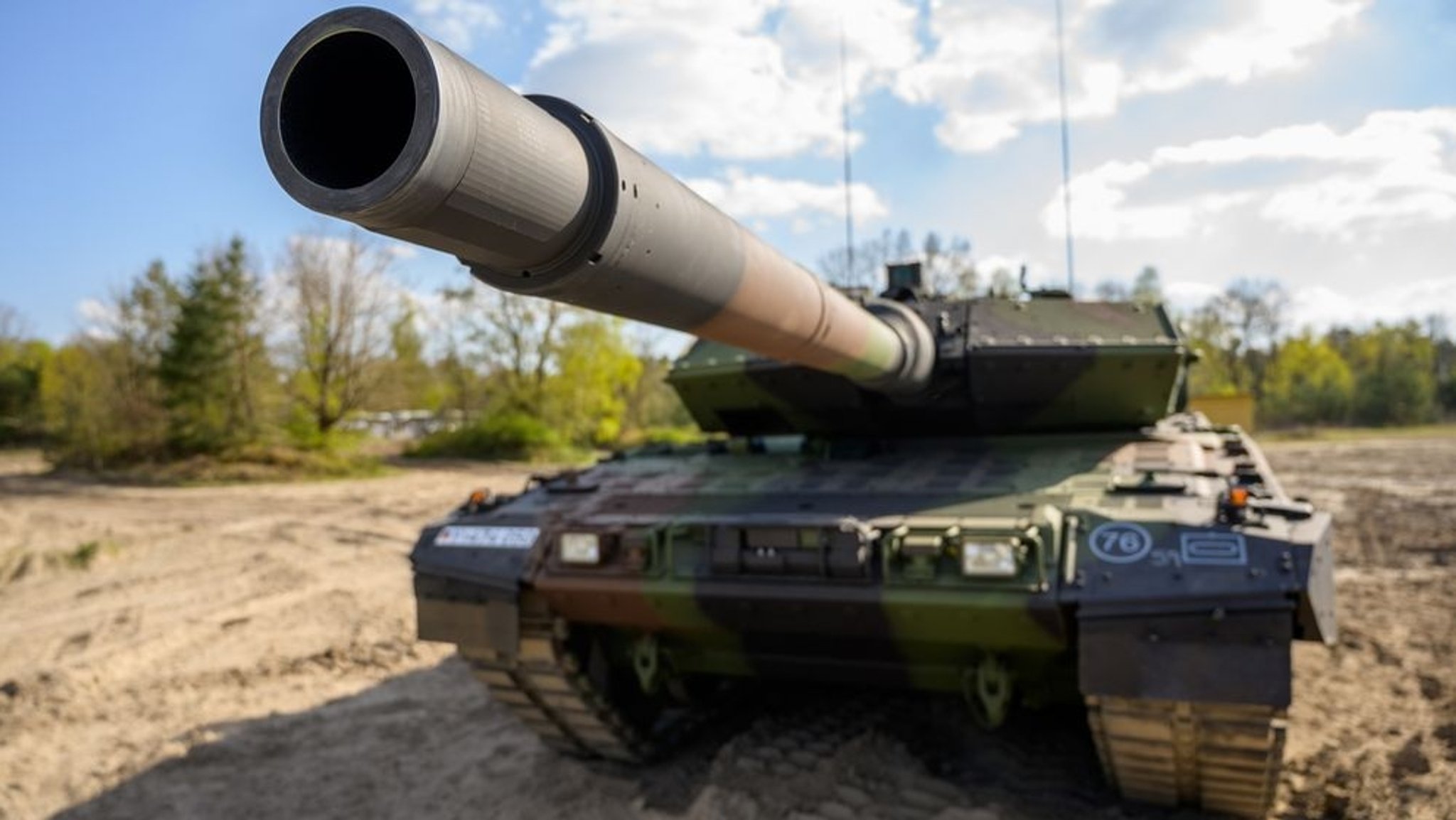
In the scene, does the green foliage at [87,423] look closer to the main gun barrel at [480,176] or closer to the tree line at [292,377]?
the tree line at [292,377]

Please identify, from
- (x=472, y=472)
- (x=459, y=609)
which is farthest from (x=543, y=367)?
(x=459, y=609)

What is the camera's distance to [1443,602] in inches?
382

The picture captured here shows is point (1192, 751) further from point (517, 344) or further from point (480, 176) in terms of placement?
point (517, 344)

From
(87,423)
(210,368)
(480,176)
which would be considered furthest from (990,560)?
(87,423)

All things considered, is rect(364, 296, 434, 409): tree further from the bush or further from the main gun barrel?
Result: the main gun barrel

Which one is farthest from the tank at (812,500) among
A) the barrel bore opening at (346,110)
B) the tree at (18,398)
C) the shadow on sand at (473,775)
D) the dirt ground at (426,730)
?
the tree at (18,398)

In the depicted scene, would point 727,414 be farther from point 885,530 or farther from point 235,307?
point 235,307

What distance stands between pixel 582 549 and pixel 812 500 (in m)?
1.18

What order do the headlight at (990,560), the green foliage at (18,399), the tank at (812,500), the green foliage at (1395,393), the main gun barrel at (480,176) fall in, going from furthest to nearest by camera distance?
the green foliage at (1395,393) → the green foliage at (18,399) → the headlight at (990,560) → the tank at (812,500) → the main gun barrel at (480,176)

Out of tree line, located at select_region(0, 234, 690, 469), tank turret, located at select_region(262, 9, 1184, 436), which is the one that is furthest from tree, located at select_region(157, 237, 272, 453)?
tank turret, located at select_region(262, 9, 1184, 436)

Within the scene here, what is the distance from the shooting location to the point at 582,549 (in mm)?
5172

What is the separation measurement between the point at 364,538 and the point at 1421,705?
12734mm

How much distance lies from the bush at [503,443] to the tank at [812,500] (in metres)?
23.0

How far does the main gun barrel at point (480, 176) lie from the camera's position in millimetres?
1808
